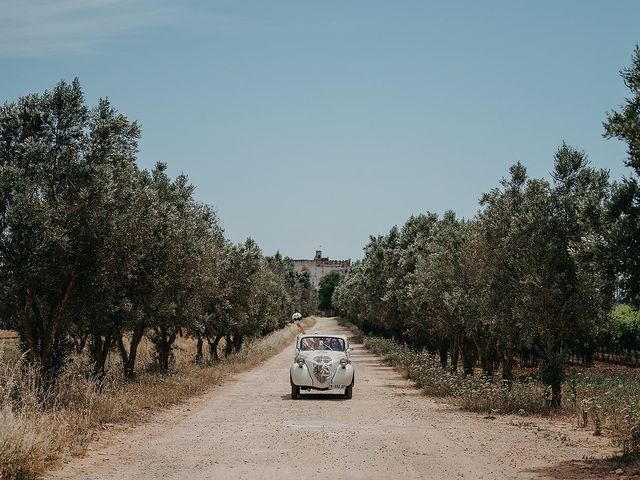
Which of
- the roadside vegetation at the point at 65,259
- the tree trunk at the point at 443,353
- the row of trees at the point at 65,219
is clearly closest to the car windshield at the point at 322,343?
the roadside vegetation at the point at 65,259

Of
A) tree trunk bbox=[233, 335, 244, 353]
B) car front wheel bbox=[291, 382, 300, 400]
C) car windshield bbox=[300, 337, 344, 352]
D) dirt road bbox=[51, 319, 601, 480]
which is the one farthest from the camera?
tree trunk bbox=[233, 335, 244, 353]

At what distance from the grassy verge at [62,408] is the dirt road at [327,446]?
482mm

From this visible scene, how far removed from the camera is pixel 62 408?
15492mm

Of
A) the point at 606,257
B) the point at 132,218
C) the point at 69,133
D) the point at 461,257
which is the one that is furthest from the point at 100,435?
the point at 461,257

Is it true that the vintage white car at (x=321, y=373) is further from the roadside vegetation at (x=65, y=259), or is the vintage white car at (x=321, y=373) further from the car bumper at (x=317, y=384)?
the roadside vegetation at (x=65, y=259)

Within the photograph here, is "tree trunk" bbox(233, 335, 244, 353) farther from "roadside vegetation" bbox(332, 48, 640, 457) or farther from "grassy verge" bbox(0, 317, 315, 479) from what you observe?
"grassy verge" bbox(0, 317, 315, 479)

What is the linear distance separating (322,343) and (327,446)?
12221mm

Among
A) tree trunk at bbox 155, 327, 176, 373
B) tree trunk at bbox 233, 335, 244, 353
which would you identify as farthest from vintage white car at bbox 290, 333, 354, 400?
tree trunk at bbox 233, 335, 244, 353

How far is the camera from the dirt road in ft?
38.2

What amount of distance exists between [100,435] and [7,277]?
3713mm

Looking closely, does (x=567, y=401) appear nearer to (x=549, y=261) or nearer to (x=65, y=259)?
(x=549, y=261)

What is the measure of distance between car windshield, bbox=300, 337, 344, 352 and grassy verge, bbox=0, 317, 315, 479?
4.14 meters

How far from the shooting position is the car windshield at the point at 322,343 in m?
26.2

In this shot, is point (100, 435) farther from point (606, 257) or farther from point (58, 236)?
point (606, 257)
